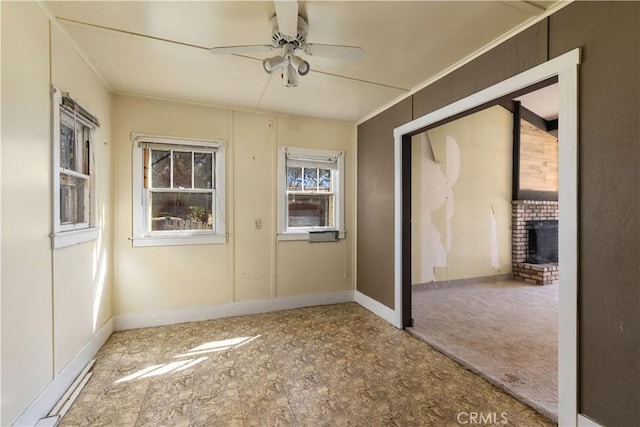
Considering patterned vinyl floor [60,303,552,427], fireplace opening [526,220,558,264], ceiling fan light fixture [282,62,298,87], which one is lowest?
patterned vinyl floor [60,303,552,427]

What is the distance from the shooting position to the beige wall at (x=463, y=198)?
4602 millimetres

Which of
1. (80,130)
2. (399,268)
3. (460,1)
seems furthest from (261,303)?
(460,1)

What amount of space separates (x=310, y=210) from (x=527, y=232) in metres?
4.29

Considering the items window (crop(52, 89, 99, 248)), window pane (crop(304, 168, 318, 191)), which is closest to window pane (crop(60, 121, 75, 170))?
window (crop(52, 89, 99, 248))

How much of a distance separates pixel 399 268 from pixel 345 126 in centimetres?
211

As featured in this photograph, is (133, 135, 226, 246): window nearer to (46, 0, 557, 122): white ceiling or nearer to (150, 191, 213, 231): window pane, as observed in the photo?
(150, 191, 213, 231): window pane

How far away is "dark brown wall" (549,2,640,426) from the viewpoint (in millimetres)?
1464

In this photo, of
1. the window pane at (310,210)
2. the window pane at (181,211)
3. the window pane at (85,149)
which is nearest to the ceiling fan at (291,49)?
the window pane at (85,149)

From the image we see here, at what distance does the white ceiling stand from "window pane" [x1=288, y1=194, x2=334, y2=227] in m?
1.41

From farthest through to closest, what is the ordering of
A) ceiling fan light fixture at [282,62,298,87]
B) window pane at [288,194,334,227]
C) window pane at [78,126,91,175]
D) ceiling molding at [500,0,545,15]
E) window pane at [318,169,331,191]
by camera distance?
window pane at [318,169,331,191] < window pane at [288,194,334,227] < window pane at [78,126,91,175] < ceiling fan light fixture at [282,62,298,87] < ceiling molding at [500,0,545,15]

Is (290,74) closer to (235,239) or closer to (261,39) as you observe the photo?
(261,39)

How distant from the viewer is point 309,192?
13.2 ft

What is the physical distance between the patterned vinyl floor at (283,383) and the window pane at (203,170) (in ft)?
5.43

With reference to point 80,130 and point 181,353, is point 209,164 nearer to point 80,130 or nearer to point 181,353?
point 80,130
